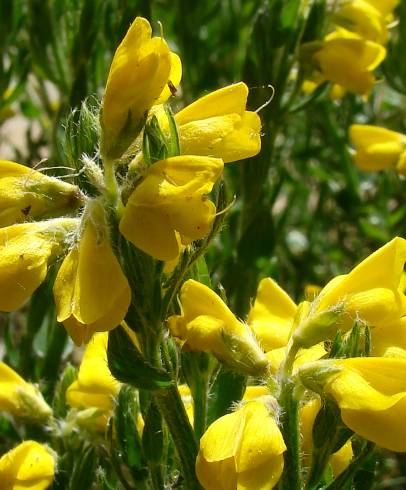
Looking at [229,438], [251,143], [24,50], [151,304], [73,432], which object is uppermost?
[251,143]

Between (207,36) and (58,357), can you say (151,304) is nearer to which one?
(58,357)

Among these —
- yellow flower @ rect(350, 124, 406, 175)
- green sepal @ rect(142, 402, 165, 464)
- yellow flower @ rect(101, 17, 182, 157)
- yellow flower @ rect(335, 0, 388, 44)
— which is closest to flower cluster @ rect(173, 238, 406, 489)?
green sepal @ rect(142, 402, 165, 464)

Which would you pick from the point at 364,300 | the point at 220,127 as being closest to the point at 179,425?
the point at 364,300

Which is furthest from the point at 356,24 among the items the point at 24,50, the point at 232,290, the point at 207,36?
the point at 207,36

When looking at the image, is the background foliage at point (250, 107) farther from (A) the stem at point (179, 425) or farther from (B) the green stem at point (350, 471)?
(B) the green stem at point (350, 471)

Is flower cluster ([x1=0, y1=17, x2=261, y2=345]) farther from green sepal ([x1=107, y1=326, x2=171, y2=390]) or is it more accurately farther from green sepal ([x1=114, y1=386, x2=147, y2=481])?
green sepal ([x1=114, y1=386, x2=147, y2=481])

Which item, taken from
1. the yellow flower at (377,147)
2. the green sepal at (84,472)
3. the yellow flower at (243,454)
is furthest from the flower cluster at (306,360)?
the yellow flower at (377,147)

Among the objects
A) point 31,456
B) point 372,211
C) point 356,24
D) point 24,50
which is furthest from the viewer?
point 372,211
